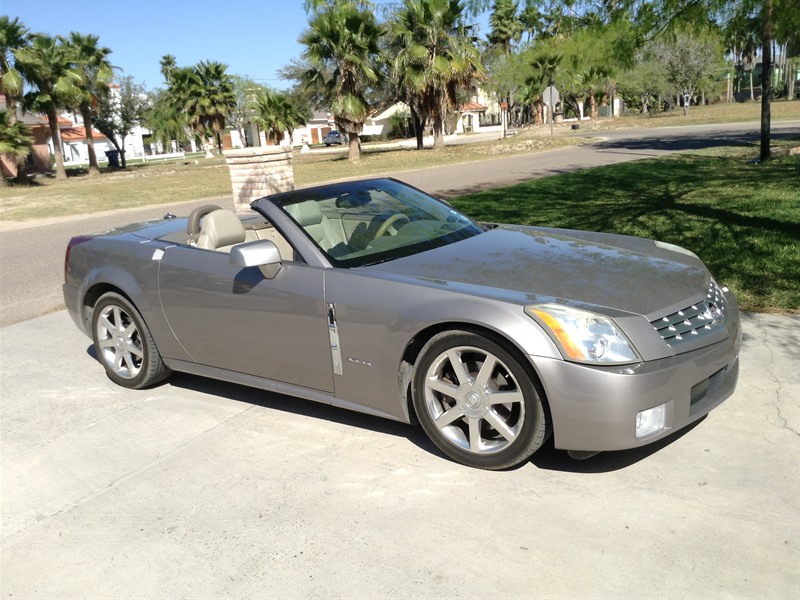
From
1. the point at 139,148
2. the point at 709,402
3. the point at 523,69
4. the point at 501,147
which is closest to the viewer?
the point at 709,402

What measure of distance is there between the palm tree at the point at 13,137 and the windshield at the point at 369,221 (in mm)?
31156

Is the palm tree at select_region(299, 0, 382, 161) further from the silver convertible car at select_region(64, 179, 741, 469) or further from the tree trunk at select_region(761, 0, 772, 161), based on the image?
the silver convertible car at select_region(64, 179, 741, 469)

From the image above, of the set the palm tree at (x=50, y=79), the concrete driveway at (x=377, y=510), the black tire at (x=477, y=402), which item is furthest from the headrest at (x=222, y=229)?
the palm tree at (x=50, y=79)

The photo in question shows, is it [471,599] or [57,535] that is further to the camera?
[57,535]

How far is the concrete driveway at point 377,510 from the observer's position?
2.91m

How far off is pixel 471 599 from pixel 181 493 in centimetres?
173

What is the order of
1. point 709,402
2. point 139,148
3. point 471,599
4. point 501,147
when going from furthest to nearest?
point 139,148
point 501,147
point 709,402
point 471,599

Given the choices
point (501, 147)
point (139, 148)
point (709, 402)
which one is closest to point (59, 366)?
point (709, 402)

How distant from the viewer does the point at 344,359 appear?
13.2ft

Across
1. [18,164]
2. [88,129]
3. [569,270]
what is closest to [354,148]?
[18,164]

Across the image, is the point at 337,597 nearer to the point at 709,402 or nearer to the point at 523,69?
the point at 709,402

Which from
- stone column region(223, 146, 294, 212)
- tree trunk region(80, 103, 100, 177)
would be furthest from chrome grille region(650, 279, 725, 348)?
tree trunk region(80, 103, 100, 177)

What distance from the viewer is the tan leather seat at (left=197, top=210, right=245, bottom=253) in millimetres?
4824

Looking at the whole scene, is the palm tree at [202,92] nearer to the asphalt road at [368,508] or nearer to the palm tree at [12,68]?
the palm tree at [12,68]
